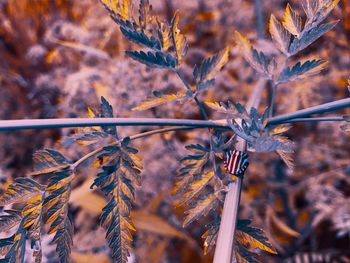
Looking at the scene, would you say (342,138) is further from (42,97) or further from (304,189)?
(42,97)

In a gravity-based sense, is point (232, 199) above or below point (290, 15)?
below

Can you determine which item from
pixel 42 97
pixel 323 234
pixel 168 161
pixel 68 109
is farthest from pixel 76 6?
pixel 323 234

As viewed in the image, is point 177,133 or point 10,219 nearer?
point 10,219

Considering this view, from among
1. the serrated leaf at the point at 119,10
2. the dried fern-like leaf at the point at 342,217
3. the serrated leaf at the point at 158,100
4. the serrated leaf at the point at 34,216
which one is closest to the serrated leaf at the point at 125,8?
the serrated leaf at the point at 119,10

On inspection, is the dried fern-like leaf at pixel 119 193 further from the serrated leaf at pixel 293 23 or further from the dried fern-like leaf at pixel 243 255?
the serrated leaf at pixel 293 23

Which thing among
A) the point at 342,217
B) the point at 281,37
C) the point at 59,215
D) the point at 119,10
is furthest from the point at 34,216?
the point at 342,217

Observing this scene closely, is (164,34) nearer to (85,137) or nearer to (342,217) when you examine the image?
(85,137)

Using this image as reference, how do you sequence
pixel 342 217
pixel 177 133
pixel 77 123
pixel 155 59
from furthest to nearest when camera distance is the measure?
pixel 177 133 < pixel 342 217 < pixel 155 59 < pixel 77 123

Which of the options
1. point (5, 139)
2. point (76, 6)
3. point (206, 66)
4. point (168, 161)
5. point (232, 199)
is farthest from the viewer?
point (76, 6)
